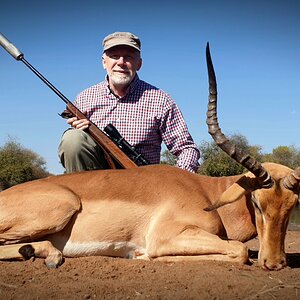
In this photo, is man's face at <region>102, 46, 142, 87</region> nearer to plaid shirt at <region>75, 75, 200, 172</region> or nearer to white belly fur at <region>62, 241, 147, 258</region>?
plaid shirt at <region>75, 75, 200, 172</region>

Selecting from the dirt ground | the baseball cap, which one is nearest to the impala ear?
the dirt ground

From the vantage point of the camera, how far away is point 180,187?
5645mm

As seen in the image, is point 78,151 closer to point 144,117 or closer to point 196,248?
point 144,117

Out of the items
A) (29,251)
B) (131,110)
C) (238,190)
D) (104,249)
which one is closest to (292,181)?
(238,190)

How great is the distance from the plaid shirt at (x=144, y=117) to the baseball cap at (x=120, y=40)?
562 millimetres

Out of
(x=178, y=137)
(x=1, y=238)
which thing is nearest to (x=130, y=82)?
(x=178, y=137)

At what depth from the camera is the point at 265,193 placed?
A: 5.02 m

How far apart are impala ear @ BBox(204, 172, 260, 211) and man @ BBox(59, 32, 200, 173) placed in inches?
79.9

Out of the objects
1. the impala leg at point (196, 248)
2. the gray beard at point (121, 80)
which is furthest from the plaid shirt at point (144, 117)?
the impala leg at point (196, 248)

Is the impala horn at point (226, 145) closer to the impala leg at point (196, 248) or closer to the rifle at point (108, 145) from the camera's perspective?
the impala leg at point (196, 248)

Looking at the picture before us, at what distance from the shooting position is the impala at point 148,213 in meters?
5.05

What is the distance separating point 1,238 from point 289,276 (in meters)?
2.92

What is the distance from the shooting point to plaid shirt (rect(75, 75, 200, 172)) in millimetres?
7680

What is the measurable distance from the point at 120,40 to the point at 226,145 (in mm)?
3321
